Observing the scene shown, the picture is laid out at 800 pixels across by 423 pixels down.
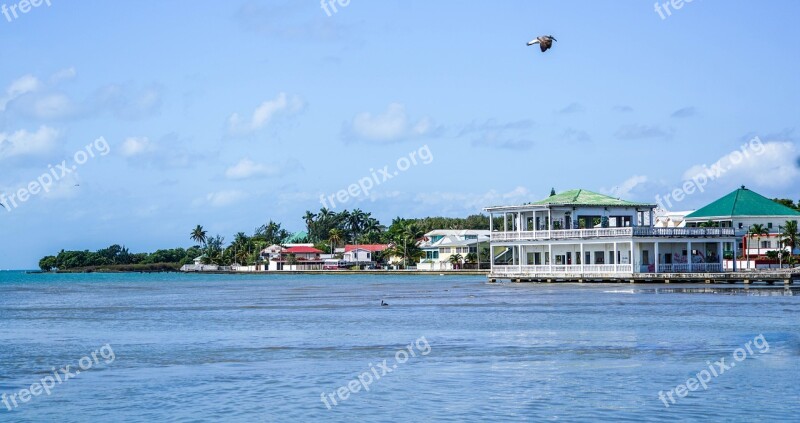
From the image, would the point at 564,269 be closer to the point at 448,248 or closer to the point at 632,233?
the point at 632,233

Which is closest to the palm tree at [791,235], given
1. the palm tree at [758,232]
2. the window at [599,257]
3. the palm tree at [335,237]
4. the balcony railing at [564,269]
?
the palm tree at [758,232]

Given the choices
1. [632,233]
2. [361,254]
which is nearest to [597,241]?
[632,233]

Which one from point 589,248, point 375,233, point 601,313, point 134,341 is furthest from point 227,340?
point 375,233

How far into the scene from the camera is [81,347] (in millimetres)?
31578

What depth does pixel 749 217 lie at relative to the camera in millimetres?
101625

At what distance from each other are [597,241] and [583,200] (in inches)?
286

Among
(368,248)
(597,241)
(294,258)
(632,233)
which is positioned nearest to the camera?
(632,233)

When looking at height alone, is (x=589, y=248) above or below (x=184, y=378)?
above

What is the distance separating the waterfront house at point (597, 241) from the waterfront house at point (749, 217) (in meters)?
25.0

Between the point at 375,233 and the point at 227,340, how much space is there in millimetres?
159409

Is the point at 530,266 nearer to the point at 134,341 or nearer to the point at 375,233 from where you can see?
the point at 134,341

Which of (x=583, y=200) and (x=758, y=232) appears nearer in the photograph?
(x=583, y=200)

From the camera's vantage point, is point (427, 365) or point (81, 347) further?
point (81, 347)

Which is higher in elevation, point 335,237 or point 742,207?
point 335,237
